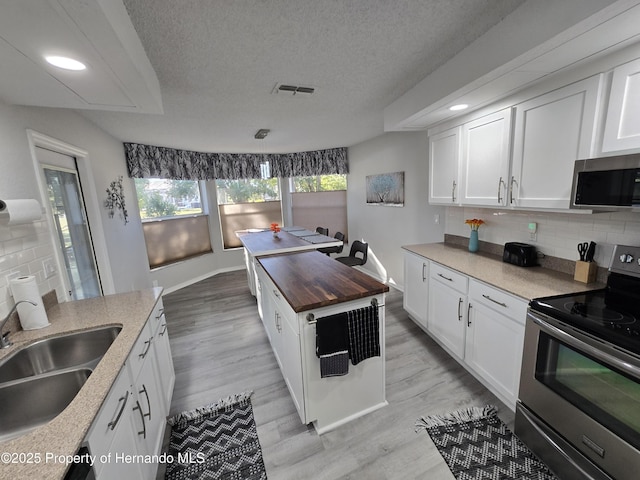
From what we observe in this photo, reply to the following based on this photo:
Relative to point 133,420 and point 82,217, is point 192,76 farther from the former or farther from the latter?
point 133,420

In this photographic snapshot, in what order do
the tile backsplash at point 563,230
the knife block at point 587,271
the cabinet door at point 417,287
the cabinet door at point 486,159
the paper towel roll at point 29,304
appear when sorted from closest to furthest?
the paper towel roll at point 29,304, the tile backsplash at point 563,230, the knife block at point 587,271, the cabinet door at point 486,159, the cabinet door at point 417,287

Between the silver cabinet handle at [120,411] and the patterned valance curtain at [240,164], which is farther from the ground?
the patterned valance curtain at [240,164]

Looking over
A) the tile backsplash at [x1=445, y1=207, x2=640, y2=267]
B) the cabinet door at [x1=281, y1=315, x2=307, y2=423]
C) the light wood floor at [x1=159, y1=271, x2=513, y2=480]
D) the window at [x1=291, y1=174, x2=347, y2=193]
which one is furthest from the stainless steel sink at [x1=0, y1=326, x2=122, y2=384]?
the window at [x1=291, y1=174, x2=347, y2=193]

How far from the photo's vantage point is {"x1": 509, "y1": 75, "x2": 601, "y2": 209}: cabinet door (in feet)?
4.96

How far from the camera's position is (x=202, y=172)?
4.88 meters

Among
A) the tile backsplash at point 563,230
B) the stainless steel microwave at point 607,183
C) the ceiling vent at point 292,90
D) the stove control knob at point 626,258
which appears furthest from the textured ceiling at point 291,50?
the stove control knob at point 626,258

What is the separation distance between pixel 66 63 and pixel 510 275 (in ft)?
9.31

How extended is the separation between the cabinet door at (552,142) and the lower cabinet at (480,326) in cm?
71

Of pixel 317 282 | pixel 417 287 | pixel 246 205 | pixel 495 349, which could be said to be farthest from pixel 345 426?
pixel 246 205

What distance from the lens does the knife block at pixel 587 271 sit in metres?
1.73

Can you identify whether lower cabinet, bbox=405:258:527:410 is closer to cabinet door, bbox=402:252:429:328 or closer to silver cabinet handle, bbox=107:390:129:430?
cabinet door, bbox=402:252:429:328

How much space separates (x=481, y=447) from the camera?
5.35ft

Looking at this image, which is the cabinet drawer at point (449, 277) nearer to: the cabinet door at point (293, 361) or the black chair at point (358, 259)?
the black chair at point (358, 259)

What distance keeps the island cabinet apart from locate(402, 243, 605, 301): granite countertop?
2.74 feet
